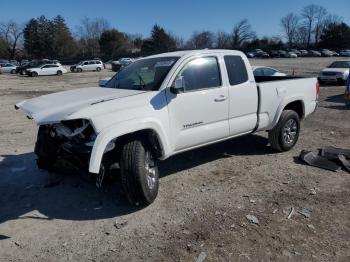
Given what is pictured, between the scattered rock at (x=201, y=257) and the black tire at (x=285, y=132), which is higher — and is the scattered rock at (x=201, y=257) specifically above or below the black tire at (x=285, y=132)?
below

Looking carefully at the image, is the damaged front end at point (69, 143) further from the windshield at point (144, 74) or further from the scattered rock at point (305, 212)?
the scattered rock at point (305, 212)

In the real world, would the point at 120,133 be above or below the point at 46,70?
above

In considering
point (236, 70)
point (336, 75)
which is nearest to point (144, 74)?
point (236, 70)

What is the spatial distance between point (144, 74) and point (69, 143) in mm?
1603

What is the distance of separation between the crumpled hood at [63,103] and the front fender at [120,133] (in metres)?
0.44

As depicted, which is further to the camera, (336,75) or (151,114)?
(336,75)

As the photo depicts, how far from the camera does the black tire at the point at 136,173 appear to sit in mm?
4457

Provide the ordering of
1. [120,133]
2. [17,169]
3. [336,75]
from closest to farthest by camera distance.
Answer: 1. [120,133]
2. [17,169]
3. [336,75]

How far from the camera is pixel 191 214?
4.63m

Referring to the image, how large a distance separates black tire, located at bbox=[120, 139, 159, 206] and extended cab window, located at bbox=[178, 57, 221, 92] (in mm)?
1178

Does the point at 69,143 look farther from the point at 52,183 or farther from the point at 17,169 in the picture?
the point at 17,169

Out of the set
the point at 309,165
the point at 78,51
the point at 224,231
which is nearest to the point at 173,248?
the point at 224,231

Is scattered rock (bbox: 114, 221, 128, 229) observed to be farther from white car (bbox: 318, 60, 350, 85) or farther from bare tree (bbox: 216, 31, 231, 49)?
bare tree (bbox: 216, 31, 231, 49)

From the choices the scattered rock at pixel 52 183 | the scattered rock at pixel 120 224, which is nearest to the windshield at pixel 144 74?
the scattered rock at pixel 52 183
